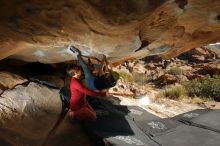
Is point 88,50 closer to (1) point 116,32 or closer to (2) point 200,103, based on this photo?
(1) point 116,32

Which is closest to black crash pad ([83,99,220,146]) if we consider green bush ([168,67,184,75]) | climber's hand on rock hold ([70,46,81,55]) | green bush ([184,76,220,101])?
climber's hand on rock hold ([70,46,81,55])

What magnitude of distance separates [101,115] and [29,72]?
7.93 ft

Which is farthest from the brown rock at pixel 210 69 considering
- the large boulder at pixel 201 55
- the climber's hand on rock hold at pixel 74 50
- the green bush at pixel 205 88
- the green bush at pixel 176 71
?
the climber's hand on rock hold at pixel 74 50

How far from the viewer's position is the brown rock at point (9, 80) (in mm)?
6056

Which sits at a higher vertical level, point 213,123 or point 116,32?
point 116,32

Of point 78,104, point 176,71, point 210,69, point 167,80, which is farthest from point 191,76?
point 78,104

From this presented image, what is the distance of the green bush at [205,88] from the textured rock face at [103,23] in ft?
22.9

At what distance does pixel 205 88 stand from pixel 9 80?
893cm

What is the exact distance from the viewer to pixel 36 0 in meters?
3.40

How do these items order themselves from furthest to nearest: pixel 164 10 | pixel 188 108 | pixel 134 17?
1. pixel 188 108
2. pixel 164 10
3. pixel 134 17

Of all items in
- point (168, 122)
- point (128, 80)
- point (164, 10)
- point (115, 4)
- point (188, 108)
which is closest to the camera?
point (115, 4)

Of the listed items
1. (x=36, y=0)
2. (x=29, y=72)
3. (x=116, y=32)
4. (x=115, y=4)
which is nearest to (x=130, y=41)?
(x=116, y=32)

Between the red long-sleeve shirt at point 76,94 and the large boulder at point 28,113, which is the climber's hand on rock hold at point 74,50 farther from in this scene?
the large boulder at point 28,113

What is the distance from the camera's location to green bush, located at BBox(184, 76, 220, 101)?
12234 millimetres
